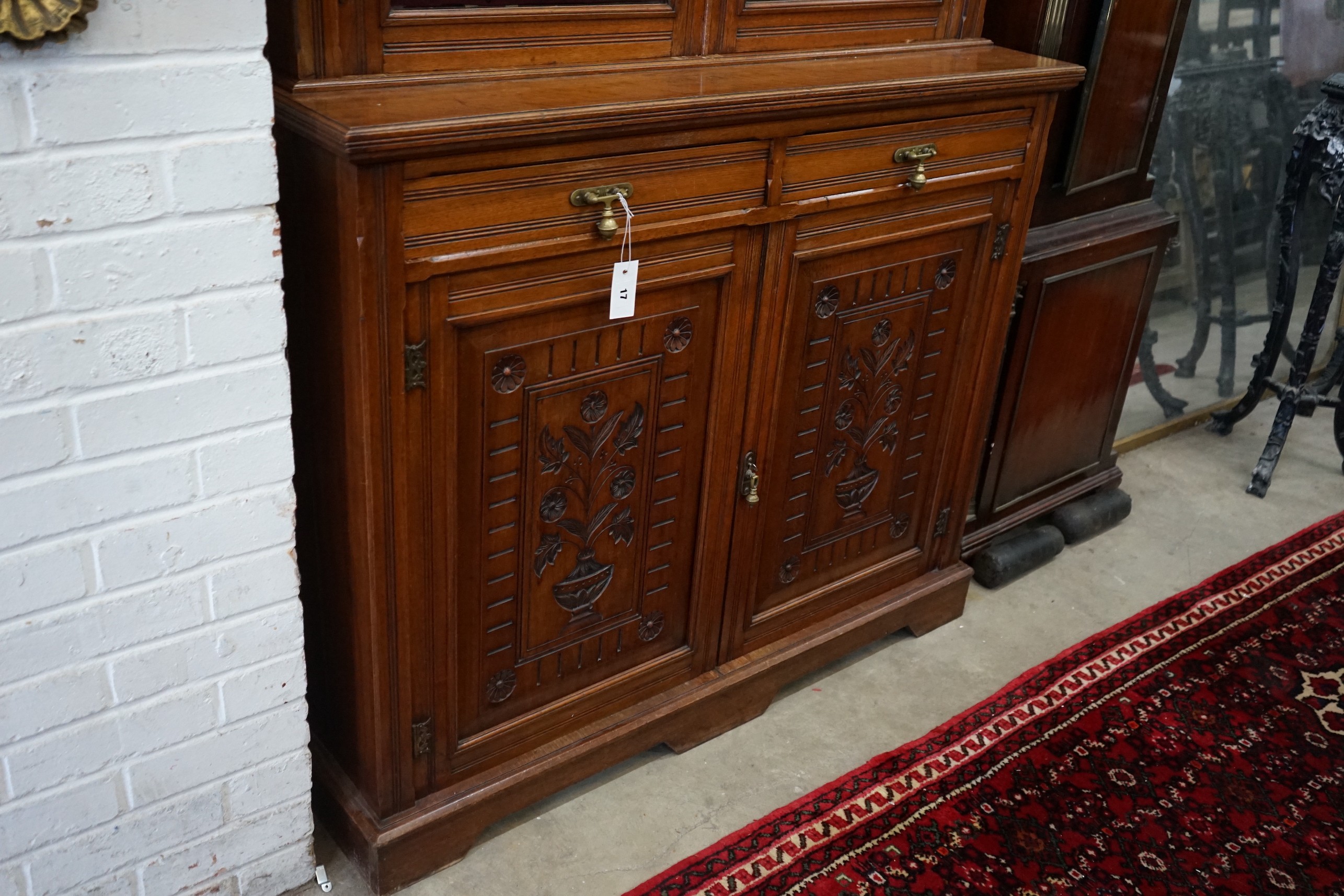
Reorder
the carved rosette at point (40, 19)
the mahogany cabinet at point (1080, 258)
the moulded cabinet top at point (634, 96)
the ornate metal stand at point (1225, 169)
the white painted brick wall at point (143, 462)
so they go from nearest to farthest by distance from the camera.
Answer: the carved rosette at point (40, 19) → the white painted brick wall at point (143, 462) → the moulded cabinet top at point (634, 96) → the mahogany cabinet at point (1080, 258) → the ornate metal stand at point (1225, 169)

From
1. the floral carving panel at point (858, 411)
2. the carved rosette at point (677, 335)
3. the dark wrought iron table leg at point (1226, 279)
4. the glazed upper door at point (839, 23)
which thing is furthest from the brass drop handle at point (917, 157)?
the dark wrought iron table leg at point (1226, 279)

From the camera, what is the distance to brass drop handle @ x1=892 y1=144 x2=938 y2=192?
6.40 ft

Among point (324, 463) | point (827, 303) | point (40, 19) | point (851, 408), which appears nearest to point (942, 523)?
point (851, 408)

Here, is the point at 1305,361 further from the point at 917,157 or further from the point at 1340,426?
the point at 917,157

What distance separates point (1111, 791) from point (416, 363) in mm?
1477

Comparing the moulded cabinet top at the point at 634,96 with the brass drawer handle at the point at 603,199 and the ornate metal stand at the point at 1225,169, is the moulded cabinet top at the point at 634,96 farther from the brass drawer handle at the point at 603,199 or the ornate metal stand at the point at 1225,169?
the ornate metal stand at the point at 1225,169

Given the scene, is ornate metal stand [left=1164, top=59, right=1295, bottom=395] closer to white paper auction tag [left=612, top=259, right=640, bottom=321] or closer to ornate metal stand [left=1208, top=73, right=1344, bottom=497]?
ornate metal stand [left=1208, top=73, right=1344, bottom=497]

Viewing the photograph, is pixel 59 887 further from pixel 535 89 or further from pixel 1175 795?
pixel 1175 795

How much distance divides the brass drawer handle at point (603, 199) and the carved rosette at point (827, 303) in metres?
0.50

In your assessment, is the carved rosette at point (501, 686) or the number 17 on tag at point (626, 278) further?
the carved rosette at point (501, 686)

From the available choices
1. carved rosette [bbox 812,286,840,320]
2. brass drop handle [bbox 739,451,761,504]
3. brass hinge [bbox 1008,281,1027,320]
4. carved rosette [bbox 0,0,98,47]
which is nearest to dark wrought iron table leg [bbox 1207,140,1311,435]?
brass hinge [bbox 1008,281,1027,320]

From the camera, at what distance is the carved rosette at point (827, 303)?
201cm

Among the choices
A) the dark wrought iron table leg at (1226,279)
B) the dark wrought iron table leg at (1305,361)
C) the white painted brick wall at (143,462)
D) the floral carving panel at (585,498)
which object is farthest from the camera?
the dark wrought iron table leg at (1226,279)

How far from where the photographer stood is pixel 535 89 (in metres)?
1.62
